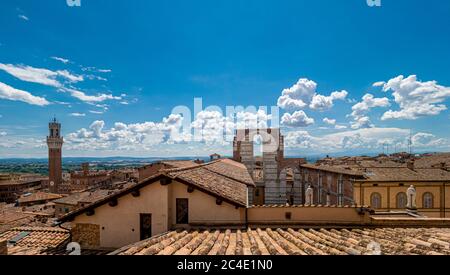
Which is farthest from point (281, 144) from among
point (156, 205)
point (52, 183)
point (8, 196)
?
point (8, 196)

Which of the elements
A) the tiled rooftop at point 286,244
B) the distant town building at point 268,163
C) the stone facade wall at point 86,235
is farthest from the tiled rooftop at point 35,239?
the distant town building at point 268,163

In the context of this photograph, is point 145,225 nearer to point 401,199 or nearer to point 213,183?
point 213,183

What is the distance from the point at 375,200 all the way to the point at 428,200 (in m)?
4.57

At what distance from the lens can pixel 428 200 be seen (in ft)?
69.6

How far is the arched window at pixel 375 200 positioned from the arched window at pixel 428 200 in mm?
3927

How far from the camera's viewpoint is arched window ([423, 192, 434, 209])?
21188 mm

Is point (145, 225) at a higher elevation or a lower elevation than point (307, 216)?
lower

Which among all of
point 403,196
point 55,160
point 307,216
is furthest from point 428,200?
point 55,160

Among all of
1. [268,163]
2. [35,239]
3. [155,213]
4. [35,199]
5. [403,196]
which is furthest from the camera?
[35,199]

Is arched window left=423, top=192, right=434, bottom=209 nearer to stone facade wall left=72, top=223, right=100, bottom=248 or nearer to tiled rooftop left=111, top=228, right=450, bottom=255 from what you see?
tiled rooftop left=111, top=228, right=450, bottom=255

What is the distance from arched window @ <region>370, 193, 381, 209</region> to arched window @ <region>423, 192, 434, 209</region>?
3.93 m

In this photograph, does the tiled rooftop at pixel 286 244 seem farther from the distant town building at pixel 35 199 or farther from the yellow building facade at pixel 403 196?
the distant town building at pixel 35 199

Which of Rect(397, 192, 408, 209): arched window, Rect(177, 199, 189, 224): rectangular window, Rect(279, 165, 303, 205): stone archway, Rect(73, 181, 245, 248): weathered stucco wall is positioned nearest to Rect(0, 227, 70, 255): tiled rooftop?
Rect(73, 181, 245, 248): weathered stucco wall
